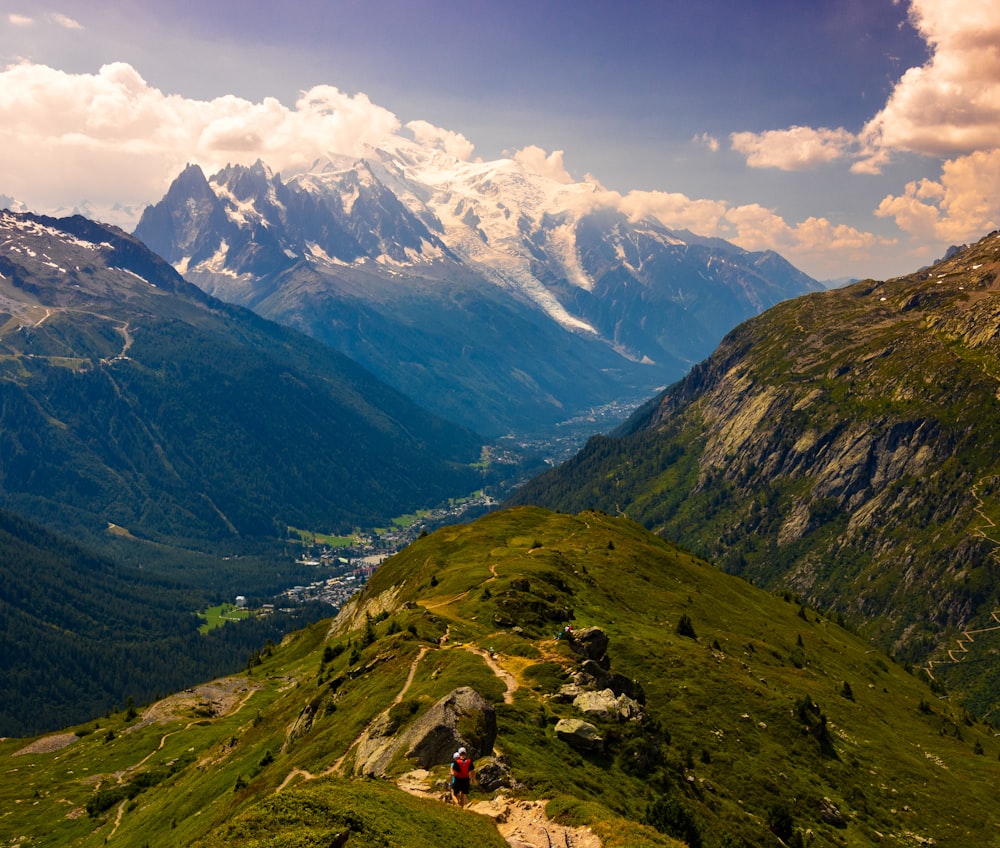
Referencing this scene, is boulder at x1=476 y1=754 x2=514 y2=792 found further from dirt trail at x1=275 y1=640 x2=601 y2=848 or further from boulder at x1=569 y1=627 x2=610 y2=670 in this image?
boulder at x1=569 y1=627 x2=610 y2=670

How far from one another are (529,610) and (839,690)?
6644cm

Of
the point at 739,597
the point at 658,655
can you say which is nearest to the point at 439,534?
the point at 739,597

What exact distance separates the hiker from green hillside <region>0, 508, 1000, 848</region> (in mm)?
1798

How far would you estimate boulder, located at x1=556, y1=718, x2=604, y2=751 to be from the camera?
197 ft

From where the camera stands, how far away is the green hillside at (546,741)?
49406 millimetres

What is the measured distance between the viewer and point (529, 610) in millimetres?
99875

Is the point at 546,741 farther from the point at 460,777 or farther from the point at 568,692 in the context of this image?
the point at 460,777

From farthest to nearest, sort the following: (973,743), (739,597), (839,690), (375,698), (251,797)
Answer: (739,597) < (973,743) < (839,690) < (375,698) < (251,797)

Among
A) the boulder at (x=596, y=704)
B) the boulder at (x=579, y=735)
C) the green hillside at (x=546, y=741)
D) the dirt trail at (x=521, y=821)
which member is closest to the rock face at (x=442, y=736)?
the green hillside at (x=546, y=741)

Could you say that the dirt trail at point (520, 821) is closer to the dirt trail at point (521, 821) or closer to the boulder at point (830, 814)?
the dirt trail at point (521, 821)

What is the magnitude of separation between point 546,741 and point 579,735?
134 inches

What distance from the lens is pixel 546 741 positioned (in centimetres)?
5819

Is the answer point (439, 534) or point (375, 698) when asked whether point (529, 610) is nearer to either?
point (375, 698)

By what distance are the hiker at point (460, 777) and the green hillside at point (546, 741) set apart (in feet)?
5.90
